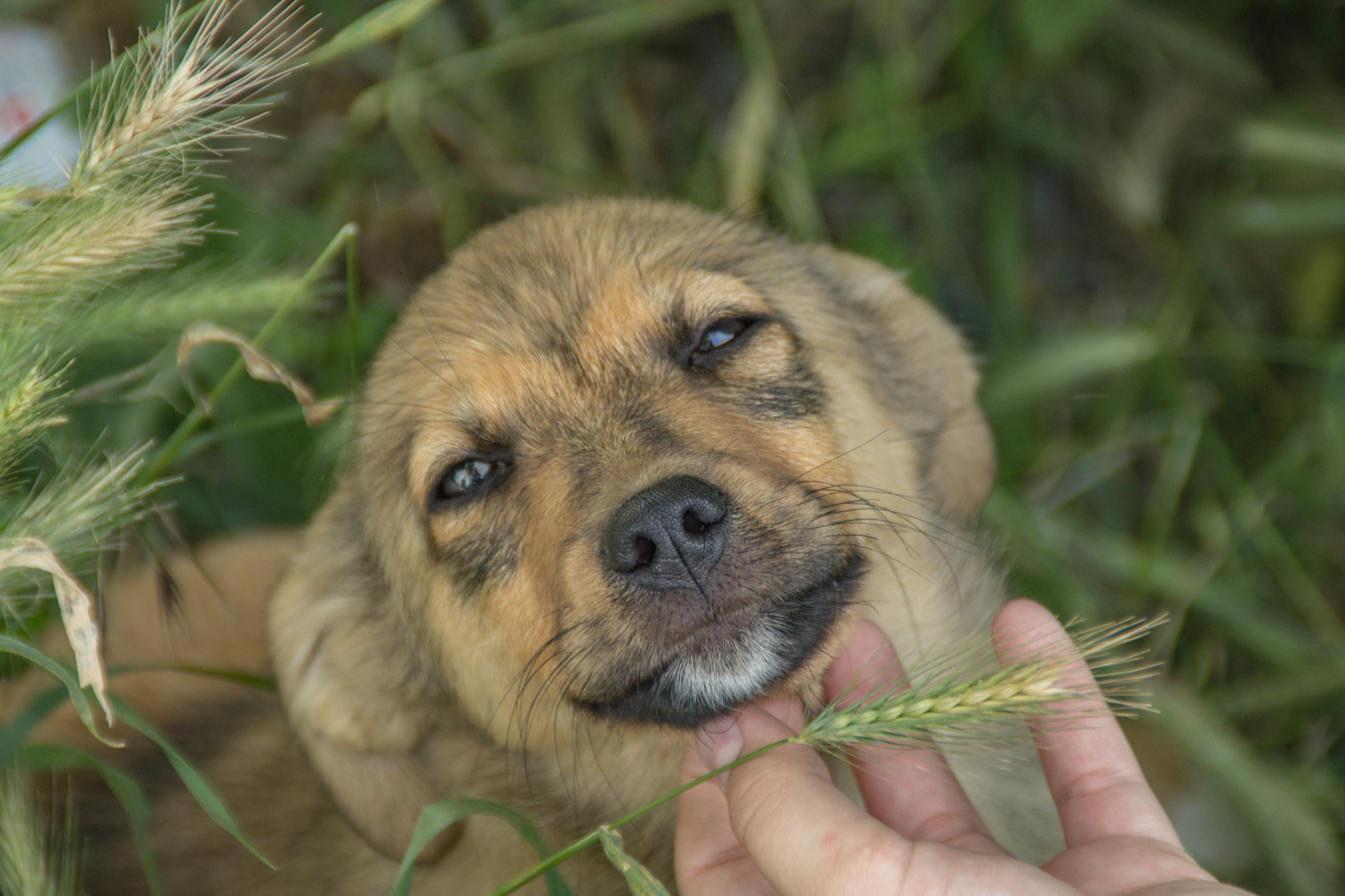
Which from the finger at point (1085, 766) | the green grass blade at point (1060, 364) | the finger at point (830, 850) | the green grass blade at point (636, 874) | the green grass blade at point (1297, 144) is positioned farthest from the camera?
the green grass blade at point (1060, 364)

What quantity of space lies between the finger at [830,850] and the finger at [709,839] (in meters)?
0.23

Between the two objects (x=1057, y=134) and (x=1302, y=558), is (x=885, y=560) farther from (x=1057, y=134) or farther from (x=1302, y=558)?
(x=1057, y=134)

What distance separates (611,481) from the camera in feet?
7.35

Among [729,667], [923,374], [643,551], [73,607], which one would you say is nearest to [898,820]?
[729,667]

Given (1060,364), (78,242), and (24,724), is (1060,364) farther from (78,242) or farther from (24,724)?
(24,724)

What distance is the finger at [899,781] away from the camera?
2.23 metres

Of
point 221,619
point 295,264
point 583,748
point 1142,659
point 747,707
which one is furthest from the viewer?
point 295,264

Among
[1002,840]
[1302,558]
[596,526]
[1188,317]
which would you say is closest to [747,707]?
[596,526]

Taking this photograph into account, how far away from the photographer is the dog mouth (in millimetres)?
2102

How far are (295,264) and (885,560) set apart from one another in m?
2.92

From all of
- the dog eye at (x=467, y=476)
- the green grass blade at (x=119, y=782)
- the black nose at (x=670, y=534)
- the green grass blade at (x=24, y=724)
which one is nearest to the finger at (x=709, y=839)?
the black nose at (x=670, y=534)

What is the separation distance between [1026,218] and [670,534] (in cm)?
386

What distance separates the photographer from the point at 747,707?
7.07 ft

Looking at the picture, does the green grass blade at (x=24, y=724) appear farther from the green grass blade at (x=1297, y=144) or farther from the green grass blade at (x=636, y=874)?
the green grass blade at (x=1297, y=144)
